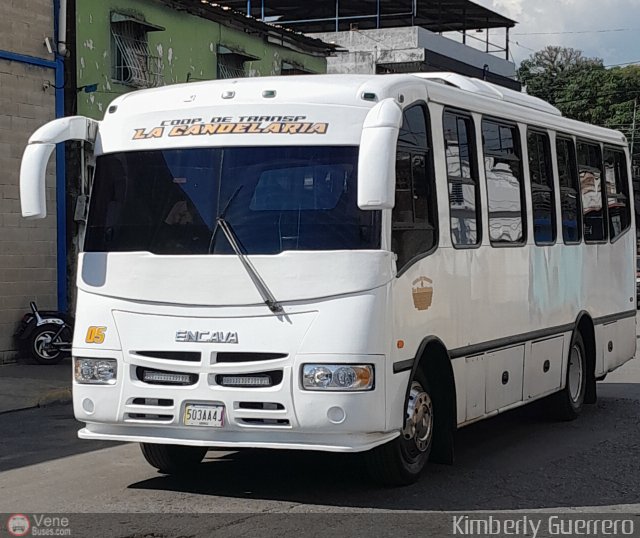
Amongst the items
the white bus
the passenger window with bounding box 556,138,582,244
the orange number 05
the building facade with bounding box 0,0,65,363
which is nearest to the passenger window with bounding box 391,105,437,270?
the white bus

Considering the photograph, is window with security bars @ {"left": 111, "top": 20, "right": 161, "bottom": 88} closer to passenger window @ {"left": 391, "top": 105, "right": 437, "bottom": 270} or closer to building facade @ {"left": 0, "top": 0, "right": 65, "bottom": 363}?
building facade @ {"left": 0, "top": 0, "right": 65, "bottom": 363}

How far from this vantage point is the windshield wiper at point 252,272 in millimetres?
7363

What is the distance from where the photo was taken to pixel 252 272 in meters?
7.44

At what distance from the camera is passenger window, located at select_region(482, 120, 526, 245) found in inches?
379

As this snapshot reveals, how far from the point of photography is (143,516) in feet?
23.4

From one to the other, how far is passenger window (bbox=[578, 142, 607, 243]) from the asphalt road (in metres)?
2.44

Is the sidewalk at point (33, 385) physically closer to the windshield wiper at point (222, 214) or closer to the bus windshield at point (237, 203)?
the bus windshield at point (237, 203)

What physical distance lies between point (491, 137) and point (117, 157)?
331cm

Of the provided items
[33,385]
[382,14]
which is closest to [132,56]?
[33,385]

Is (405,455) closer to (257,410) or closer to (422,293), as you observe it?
(422,293)

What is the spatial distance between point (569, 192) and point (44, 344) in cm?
797

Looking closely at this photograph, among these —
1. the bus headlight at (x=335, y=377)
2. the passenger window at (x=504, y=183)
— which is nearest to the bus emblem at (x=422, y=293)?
the bus headlight at (x=335, y=377)

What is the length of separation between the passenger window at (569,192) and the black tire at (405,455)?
3892 millimetres

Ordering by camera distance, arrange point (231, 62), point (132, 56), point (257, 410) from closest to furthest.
→ point (257, 410) → point (132, 56) → point (231, 62)
